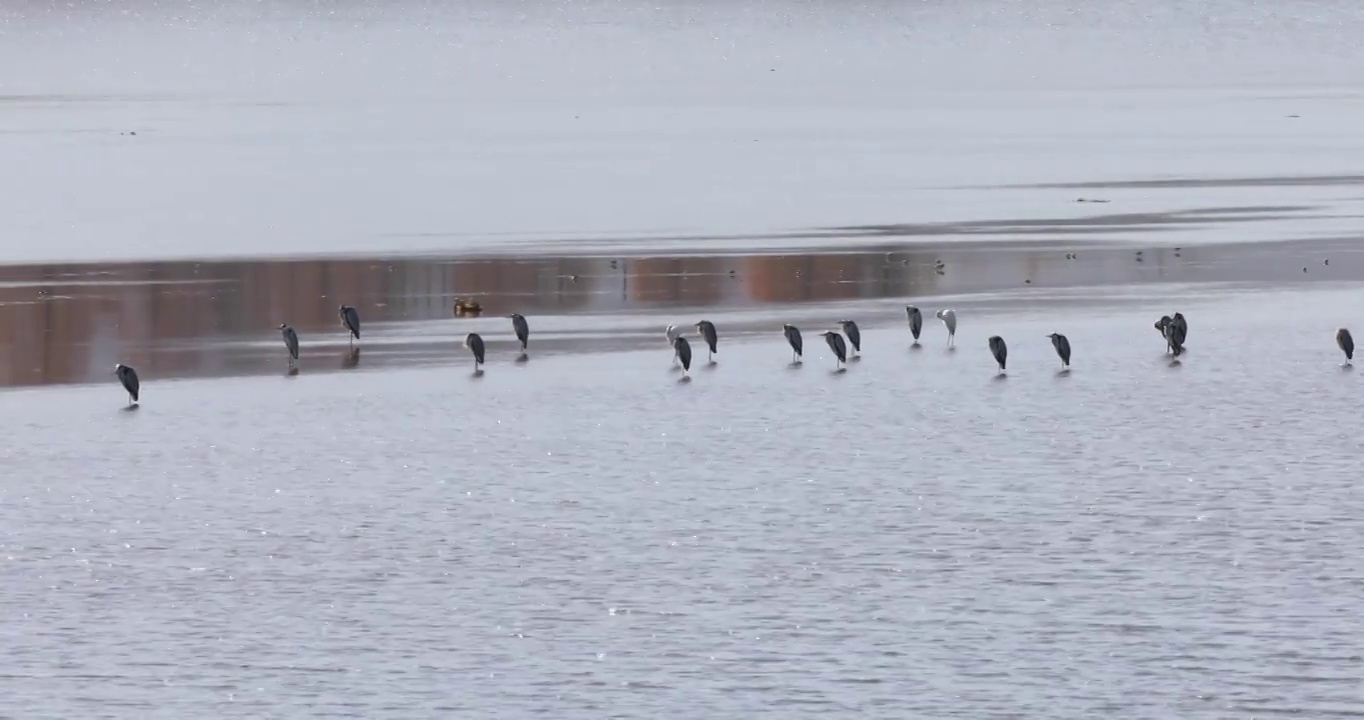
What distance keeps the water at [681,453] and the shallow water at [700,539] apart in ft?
0.18

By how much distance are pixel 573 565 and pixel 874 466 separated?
4.61 meters

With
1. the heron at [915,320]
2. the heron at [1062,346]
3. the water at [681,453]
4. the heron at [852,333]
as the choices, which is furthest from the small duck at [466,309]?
the heron at [1062,346]

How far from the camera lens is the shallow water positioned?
1478 centimetres

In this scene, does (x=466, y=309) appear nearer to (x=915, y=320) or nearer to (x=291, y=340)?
(x=291, y=340)

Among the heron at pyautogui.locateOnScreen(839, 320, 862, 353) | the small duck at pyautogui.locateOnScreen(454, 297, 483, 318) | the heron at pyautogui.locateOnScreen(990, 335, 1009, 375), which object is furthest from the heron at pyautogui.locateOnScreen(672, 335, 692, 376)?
the small duck at pyautogui.locateOnScreen(454, 297, 483, 318)

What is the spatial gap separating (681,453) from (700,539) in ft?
13.0

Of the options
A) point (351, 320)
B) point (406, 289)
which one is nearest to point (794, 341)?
point (351, 320)

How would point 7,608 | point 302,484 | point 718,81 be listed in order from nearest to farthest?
point 7,608
point 302,484
point 718,81

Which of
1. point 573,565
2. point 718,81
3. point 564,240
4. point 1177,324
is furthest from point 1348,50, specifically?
point 573,565

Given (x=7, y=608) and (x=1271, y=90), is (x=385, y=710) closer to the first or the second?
(x=7, y=608)

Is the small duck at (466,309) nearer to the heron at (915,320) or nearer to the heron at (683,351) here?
the heron at (683,351)

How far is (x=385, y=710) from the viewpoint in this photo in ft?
46.7

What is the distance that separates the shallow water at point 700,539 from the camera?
14781 mm

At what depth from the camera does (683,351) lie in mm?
27641
